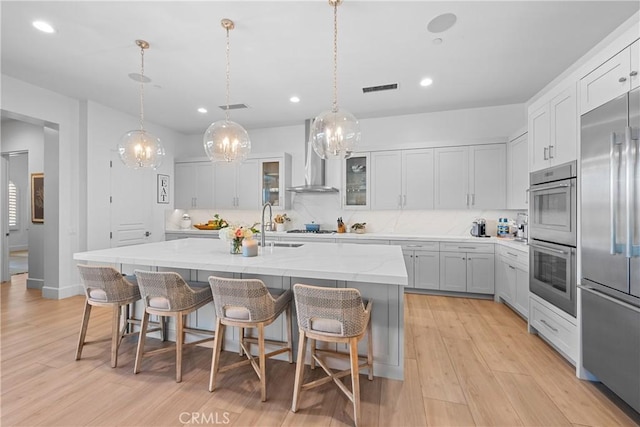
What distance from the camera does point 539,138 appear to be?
9.13ft

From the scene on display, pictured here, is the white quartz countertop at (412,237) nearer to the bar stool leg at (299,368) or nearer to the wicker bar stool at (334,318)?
the wicker bar stool at (334,318)

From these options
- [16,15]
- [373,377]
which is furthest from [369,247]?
[16,15]

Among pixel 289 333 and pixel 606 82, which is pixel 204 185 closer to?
pixel 289 333

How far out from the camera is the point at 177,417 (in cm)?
175

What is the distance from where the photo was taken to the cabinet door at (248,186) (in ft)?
17.6

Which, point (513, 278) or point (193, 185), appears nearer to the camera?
point (513, 278)

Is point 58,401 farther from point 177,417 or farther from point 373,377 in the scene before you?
point 373,377

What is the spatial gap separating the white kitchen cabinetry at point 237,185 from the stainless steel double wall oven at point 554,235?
4.14 metres

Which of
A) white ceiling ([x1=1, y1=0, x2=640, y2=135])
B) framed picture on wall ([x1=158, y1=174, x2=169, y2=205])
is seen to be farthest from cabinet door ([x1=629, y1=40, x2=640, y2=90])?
framed picture on wall ([x1=158, y1=174, x2=169, y2=205])

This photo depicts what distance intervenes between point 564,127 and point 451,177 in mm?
2017

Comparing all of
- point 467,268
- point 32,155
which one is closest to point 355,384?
point 467,268

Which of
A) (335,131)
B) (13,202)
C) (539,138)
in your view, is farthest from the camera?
(13,202)

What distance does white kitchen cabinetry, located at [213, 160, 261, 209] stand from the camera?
536 cm

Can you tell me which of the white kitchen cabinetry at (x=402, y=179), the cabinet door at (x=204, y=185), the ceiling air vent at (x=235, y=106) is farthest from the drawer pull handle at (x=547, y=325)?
the cabinet door at (x=204, y=185)
